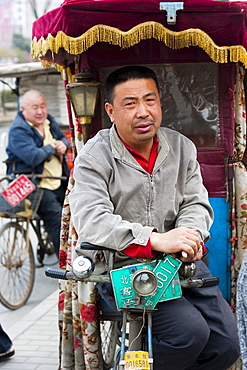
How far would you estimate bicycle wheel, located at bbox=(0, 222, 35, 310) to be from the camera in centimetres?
598

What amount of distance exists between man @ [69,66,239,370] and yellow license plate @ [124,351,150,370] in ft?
0.86

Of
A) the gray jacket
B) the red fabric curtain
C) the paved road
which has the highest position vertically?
the red fabric curtain

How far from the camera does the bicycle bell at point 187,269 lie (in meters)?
2.82

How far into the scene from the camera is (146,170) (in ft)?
10.5

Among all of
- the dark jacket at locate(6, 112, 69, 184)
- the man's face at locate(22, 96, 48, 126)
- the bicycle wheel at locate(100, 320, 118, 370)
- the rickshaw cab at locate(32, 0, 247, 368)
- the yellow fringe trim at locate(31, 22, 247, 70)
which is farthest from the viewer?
the man's face at locate(22, 96, 48, 126)

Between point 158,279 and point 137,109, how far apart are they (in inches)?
34.5

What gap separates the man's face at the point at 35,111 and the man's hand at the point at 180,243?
153 inches

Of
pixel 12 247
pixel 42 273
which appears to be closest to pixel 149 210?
pixel 12 247

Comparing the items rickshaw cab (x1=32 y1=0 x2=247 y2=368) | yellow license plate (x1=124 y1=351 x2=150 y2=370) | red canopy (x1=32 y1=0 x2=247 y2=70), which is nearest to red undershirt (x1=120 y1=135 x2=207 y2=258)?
yellow license plate (x1=124 y1=351 x2=150 y2=370)

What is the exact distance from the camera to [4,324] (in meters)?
5.42

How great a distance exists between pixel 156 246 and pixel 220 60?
1.12 m

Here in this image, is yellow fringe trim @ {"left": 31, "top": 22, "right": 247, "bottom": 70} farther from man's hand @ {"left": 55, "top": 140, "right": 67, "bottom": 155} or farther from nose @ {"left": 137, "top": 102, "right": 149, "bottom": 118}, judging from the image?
man's hand @ {"left": 55, "top": 140, "right": 67, "bottom": 155}

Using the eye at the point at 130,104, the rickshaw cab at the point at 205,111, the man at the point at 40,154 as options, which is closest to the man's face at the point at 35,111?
the man at the point at 40,154

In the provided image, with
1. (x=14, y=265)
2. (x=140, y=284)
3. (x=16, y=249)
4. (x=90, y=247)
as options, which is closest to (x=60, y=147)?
(x=16, y=249)
